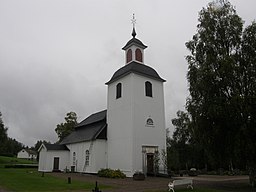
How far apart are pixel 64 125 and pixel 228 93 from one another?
42635mm

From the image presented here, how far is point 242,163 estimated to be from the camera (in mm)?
18297

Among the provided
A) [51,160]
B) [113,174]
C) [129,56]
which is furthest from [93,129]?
[129,56]

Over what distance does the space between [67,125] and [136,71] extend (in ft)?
97.2

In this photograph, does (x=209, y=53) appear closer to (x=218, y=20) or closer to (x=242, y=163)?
(x=218, y=20)

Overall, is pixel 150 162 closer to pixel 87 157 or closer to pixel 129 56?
pixel 87 157

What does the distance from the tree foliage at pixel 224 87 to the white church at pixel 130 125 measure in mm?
10155

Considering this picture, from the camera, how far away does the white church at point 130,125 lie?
29.3m

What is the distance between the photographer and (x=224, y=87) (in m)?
18.9

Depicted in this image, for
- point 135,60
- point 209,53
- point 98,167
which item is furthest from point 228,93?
point 98,167

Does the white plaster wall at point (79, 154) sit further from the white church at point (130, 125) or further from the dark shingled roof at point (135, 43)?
the dark shingled roof at point (135, 43)

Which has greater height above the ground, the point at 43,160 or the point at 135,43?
the point at 135,43

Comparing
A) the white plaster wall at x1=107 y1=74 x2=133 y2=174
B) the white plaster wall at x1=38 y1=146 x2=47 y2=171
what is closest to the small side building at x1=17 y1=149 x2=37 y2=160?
the white plaster wall at x1=38 y1=146 x2=47 y2=171

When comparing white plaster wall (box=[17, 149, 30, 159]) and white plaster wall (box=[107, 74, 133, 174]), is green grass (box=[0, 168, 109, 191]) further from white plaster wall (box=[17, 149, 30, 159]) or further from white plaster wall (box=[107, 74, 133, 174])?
white plaster wall (box=[17, 149, 30, 159])

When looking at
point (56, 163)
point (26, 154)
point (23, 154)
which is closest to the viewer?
point (56, 163)
